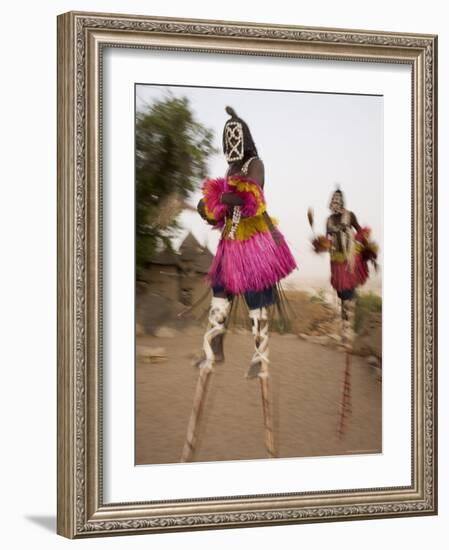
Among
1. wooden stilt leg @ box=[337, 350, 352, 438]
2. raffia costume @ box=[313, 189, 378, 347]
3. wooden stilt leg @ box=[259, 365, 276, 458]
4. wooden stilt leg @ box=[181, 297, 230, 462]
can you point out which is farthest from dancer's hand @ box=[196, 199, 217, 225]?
wooden stilt leg @ box=[337, 350, 352, 438]

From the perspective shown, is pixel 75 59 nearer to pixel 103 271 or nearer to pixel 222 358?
pixel 103 271

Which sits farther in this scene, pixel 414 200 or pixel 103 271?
pixel 414 200

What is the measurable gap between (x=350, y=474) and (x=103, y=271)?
1.13 m

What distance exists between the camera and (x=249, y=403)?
4738 mm

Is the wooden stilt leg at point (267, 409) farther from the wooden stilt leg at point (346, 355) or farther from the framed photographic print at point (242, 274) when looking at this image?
the wooden stilt leg at point (346, 355)

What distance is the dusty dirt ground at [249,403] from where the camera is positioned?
4629 mm

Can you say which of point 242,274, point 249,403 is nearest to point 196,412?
point 249,403

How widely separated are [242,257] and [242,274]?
6 centimetres

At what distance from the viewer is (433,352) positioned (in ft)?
16.3

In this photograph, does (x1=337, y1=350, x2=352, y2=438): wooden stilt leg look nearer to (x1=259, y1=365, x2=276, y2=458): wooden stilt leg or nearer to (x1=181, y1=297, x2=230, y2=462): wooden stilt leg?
(x1=259, y1=365, x2=276, y2=458): wooden stilt leg

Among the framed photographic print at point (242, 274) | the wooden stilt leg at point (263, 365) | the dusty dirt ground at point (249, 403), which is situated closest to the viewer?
the framed photographic print at point (242, 274)

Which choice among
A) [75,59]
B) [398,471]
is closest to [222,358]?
[398,471]

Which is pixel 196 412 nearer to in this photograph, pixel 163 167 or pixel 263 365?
pixel 263 365

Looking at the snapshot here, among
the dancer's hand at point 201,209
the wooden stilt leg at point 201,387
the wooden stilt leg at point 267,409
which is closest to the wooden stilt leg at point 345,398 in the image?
the wooden stilt leg at point 267,409
